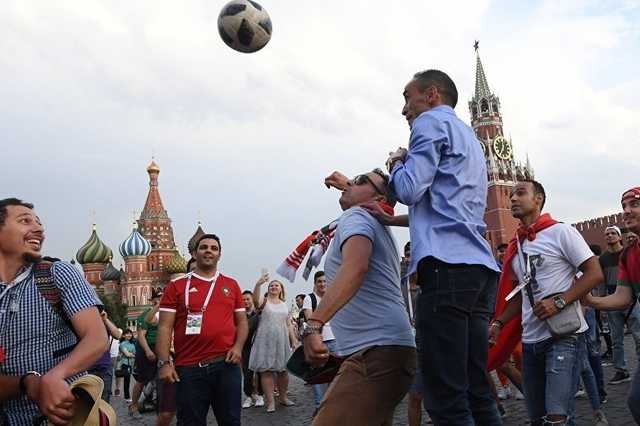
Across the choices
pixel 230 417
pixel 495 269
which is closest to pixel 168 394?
pixel 230 417

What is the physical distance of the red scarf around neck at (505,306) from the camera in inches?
160

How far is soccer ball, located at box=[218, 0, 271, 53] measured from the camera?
660cm

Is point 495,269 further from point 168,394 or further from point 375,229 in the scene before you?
point 168,394

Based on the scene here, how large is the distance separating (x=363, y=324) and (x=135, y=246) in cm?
6837

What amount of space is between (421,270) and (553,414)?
1.55 m

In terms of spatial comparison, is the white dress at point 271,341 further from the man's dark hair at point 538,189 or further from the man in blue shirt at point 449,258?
the man in blue shirt at point 449,258

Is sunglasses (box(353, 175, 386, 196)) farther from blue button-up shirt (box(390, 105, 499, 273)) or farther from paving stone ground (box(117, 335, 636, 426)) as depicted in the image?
paving stone ground (box(117, 335, 636, 426))

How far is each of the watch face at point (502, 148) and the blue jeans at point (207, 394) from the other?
84637mm

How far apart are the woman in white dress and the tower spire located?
85.9 m

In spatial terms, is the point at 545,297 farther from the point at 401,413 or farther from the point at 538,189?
the point at 401,413

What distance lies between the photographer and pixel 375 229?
313 centimetres

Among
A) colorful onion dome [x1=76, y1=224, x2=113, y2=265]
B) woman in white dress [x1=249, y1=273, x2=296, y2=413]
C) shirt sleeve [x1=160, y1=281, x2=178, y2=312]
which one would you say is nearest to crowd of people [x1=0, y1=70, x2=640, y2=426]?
shirt sleeve [x1=160, y1=281, x2=178, y2=312]

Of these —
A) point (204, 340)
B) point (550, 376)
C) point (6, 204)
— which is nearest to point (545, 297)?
point (550, 376)

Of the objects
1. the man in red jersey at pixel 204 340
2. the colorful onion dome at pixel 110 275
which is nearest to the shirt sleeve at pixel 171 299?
the man in red jersey at pixel 204 340
